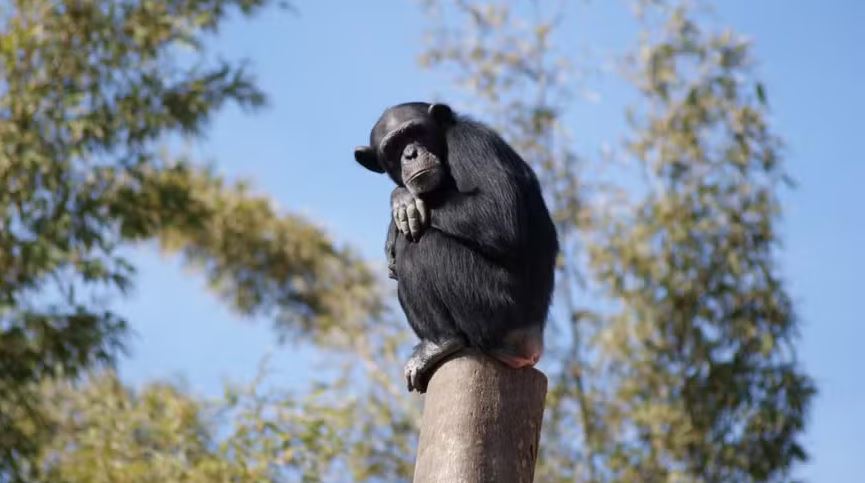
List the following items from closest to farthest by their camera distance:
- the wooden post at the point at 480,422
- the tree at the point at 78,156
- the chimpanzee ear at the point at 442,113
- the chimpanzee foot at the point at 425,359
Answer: the wooden post at the point at 480,422 → the chimpanzee foot at the point at 425,359 → the chimpanzee ear at the point at 442,113 → the tree at the point at 78,156

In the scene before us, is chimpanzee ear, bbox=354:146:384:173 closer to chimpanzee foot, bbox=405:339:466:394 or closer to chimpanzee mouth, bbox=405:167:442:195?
chimpanzee mouth, bbox=405:167:442:195

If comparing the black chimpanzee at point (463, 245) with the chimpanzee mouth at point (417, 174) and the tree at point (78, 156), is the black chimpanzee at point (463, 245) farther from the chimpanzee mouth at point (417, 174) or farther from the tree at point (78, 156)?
the tree at point (78, 156)

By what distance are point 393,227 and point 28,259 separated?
377 centimetres

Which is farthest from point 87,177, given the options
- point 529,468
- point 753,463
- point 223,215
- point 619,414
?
point 529,468

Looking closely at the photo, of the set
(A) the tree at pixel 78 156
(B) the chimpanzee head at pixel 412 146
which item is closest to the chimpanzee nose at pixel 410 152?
(B) the chimpanzee head at pixel 412 146

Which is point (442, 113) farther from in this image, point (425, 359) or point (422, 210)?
point (425, 359)

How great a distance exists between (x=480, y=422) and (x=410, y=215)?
21.0 inches

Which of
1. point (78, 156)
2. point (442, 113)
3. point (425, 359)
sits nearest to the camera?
point (425, 359)

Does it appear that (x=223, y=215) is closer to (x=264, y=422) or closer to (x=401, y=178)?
(x=264, y=422)

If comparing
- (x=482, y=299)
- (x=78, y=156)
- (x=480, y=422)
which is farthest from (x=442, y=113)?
(x=78, y=156)

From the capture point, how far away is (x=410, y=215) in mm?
3244

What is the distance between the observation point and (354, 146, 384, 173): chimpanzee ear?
3.43 m

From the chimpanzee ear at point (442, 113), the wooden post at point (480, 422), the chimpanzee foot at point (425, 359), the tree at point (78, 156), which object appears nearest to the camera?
the wooden post at point (480, 422)

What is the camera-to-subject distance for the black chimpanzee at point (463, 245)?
10.6 feet
